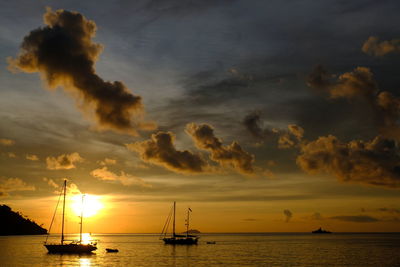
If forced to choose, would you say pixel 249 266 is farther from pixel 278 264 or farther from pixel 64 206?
pixel 64 206

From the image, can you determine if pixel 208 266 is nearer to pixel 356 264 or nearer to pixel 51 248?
pixel 356 264

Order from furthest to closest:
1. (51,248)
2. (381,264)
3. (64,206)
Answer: (51,248) → (64,206) → (381,264)

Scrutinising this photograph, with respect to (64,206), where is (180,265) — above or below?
below

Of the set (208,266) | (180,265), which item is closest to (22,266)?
(180,265)

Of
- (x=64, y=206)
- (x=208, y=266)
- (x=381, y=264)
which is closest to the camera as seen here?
(x=208, y=266)

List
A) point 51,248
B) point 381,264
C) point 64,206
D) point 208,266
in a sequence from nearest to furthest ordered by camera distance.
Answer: point 208,266, point 381,264, point 64,206, point 51,248

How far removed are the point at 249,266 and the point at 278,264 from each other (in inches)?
469

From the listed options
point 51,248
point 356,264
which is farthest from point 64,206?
point 356,264

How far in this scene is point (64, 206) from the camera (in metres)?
147

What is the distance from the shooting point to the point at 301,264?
129 m

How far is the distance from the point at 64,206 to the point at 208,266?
184 ft

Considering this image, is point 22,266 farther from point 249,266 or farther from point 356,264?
point 356,264

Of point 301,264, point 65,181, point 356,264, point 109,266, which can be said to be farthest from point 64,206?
point 356,264

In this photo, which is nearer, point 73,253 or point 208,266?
point 208,266
